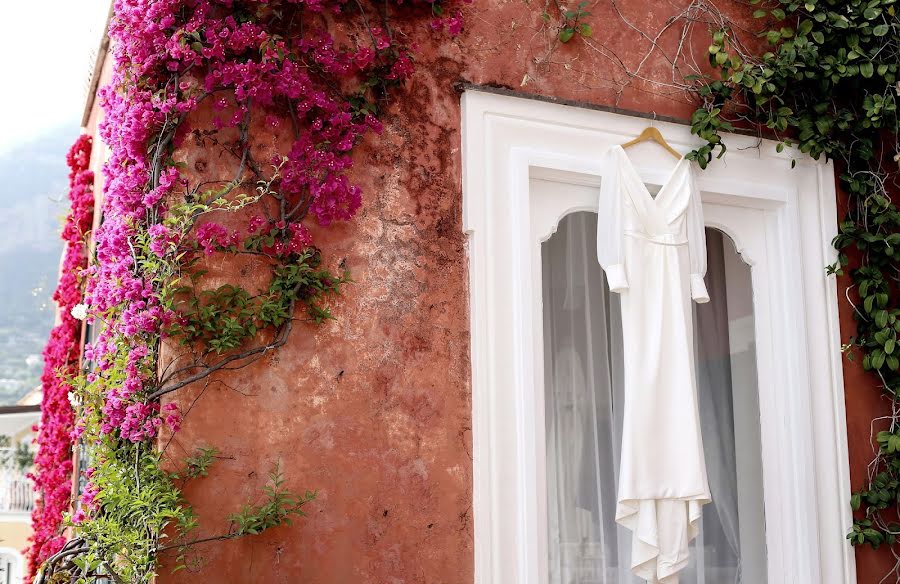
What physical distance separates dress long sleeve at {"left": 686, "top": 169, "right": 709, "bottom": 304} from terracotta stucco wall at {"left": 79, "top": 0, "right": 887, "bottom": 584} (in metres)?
0.70

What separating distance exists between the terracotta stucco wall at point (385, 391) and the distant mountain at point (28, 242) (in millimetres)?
10130

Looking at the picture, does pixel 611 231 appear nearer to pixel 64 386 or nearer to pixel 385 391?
pixel 385 391

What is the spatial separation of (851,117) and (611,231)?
128 centimetres

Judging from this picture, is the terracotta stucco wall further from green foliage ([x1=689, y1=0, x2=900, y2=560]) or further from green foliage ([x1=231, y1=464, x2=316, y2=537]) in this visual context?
green foliage ([x1=689, y1=0, x2=900, y2=560])

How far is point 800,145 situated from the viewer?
12.3 ft

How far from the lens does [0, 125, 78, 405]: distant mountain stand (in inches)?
470

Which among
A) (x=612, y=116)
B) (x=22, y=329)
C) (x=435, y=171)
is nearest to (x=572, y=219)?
(x=612, y=116)

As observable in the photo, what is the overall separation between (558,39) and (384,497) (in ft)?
6.15

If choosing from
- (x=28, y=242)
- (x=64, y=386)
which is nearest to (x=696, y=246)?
(x=64, y=386)

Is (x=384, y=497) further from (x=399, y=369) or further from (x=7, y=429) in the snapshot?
(x=7, y=429)

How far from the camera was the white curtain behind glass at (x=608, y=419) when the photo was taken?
10.8 feet

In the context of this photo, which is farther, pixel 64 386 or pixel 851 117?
pixel 64 386

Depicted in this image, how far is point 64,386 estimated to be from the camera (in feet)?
14.5

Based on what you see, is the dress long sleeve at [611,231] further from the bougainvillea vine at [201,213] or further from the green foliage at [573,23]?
the bougainvillea vine at [201,213]
